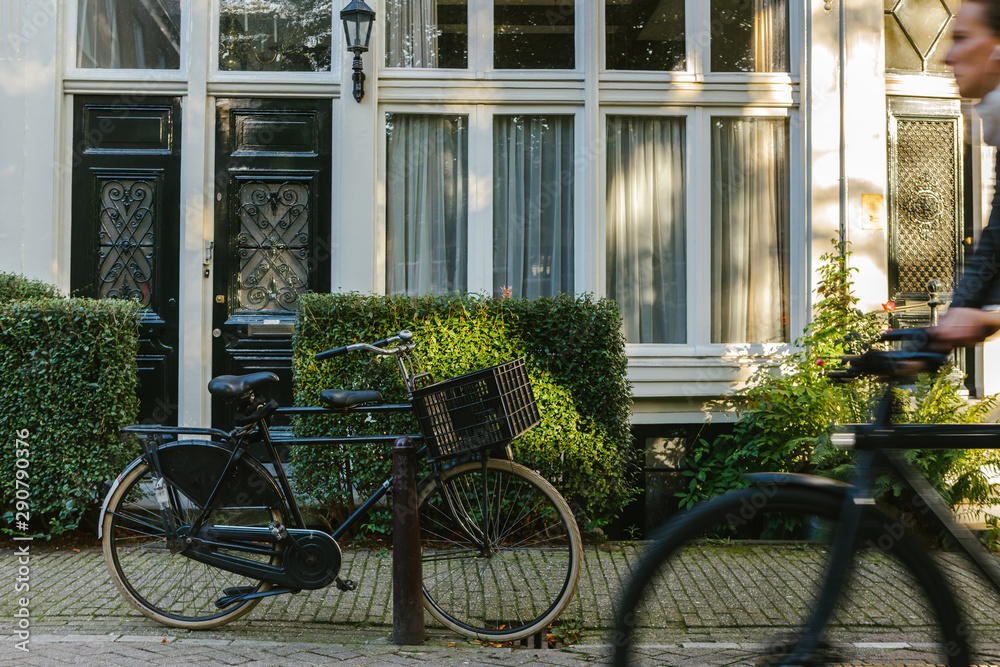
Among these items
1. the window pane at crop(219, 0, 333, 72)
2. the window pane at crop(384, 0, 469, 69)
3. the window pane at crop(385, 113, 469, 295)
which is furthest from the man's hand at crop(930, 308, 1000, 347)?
the window pane at crop(219, 0, 333, 72)

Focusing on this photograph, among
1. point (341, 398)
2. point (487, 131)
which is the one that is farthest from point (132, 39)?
point (341, 398)

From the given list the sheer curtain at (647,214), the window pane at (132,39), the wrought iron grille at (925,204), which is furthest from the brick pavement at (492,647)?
the window pane at (132,39)

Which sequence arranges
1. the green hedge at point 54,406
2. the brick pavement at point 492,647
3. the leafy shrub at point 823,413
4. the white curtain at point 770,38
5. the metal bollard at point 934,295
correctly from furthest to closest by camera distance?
the white curtain at point 770,38, the metal bollard at point 934,295, the leafy shrub at point 823,413, the green hedge at point 54,406, the brick pavement at point 492,647

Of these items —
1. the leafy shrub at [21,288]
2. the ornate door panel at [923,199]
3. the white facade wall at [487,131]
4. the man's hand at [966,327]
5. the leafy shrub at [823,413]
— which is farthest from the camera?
the ornate door panel at [923,199]

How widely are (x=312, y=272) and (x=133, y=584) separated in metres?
2.83

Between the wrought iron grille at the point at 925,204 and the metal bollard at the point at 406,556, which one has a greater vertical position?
the wrought iron grille at the point at 925,204

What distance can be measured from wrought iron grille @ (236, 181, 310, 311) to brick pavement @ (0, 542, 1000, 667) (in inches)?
83.6

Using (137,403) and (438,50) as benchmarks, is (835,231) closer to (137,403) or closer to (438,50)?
(438,50)

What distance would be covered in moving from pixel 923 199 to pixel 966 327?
5.00m

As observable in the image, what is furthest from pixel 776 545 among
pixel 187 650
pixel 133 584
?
pixel 133 584

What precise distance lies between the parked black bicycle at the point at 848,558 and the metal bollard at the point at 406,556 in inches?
65.4

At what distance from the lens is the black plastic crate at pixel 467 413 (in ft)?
11.0

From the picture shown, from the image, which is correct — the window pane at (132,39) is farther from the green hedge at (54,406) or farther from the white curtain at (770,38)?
the white curtain at (770,38)

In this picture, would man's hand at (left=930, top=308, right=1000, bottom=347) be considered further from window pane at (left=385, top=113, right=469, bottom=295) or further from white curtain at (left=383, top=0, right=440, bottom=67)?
white curtain at (left=383, top=0, right=440, bottom=67)
